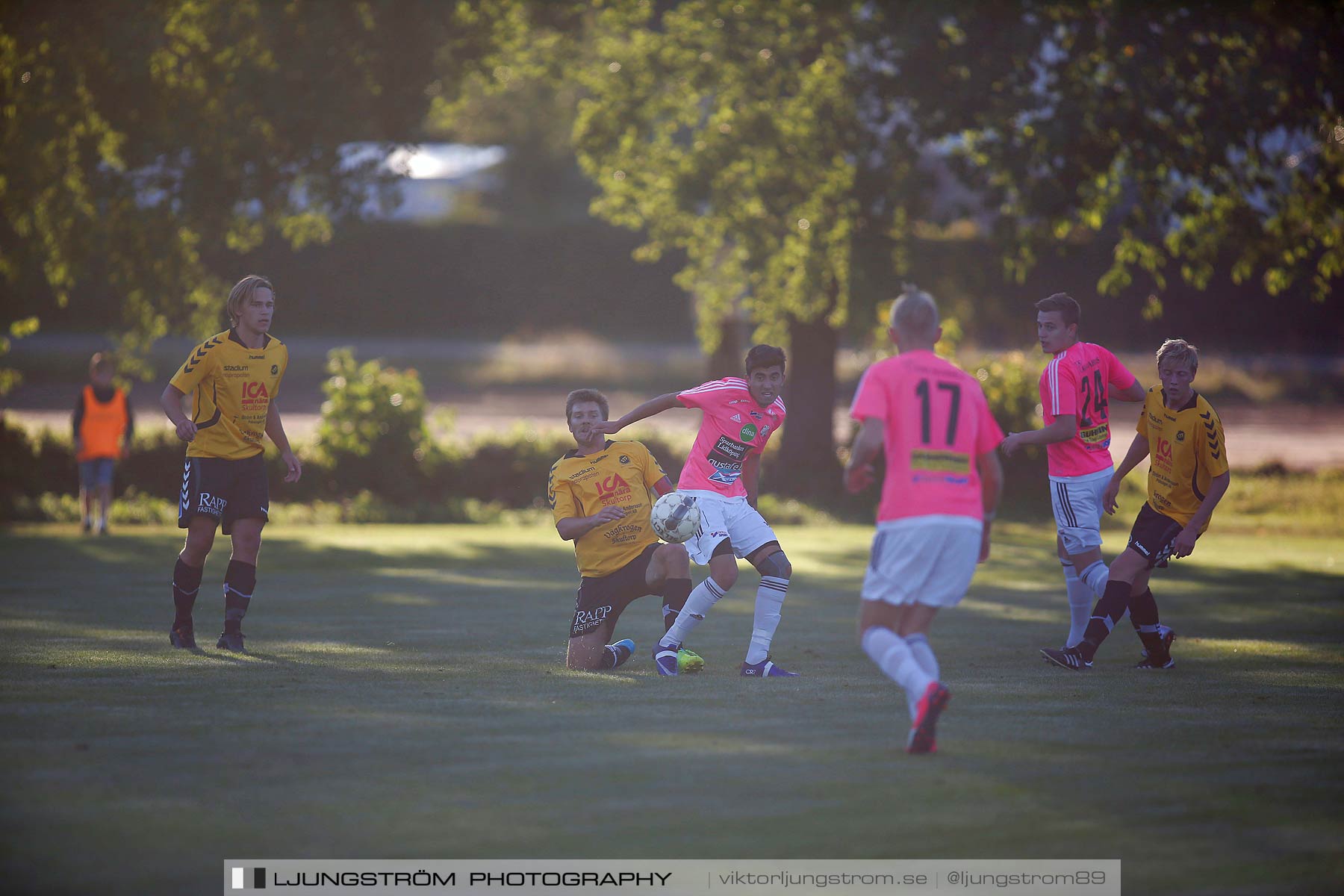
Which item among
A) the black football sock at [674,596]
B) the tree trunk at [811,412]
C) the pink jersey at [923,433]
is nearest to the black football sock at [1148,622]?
the black football sock at [674,596]

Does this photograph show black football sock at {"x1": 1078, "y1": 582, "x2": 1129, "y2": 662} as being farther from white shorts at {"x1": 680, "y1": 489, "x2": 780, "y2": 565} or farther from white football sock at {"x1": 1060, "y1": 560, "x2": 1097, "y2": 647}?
white shorts at {"x1": 680, "y1": 489, "x2": 780, "y2": 565}

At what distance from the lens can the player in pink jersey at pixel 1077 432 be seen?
8836mm

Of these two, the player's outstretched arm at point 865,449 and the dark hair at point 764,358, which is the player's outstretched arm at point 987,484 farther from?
the dark hair at point 764,358

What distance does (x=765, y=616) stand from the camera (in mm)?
8227

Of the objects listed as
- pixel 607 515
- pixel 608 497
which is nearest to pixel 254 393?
pixel 608 497

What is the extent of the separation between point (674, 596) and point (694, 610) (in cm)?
48

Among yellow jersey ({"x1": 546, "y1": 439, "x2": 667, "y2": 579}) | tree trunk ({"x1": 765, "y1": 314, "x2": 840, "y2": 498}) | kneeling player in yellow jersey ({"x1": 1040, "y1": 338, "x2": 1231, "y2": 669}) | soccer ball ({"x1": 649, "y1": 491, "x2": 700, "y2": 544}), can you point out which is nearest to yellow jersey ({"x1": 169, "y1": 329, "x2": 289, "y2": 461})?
yellow jersey ({"x1": 546, "y1": 439, "x2": 667, "y2": 579})

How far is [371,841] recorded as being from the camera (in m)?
4.77

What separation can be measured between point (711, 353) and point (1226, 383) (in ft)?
54.6

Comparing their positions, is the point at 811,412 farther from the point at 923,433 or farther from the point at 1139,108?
the point at 923,433

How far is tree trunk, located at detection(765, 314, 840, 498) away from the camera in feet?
72.2

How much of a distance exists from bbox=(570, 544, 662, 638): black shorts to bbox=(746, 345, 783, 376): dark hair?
1.41 metres

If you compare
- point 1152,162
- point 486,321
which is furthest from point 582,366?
point 1152,162

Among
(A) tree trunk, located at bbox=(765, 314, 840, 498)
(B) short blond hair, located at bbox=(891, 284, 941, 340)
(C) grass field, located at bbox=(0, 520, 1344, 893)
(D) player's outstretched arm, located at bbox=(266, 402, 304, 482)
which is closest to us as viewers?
(C) grass field, located at bbox=(0, 520, 1344, 893)
